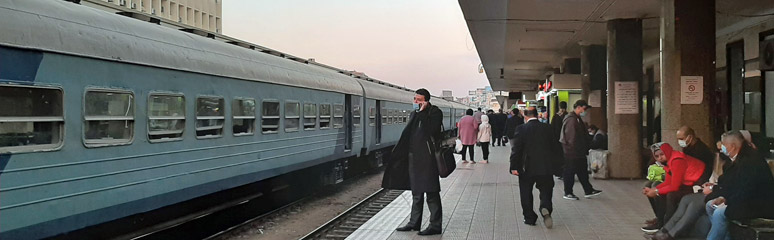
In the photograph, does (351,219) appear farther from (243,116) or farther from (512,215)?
(512,215)

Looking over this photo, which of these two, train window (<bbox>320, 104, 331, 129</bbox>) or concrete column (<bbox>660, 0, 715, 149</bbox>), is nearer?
concrete column (<bbox>660, 0, 715, 149</bbox>)

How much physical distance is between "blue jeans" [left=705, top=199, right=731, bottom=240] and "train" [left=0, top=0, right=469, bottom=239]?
5.92 meters

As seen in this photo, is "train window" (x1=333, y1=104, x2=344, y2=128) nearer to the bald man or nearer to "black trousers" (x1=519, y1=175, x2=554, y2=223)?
"black trousers" (x1=519, y1=175, x2=554, y2=223)

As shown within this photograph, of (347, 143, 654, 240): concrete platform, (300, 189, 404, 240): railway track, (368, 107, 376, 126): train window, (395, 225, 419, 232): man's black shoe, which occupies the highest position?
(368, 107, 376, 126): train window

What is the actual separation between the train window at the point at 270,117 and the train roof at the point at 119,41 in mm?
415

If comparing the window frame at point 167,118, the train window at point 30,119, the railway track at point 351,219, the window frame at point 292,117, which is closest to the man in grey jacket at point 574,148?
the railway track at point 351,219

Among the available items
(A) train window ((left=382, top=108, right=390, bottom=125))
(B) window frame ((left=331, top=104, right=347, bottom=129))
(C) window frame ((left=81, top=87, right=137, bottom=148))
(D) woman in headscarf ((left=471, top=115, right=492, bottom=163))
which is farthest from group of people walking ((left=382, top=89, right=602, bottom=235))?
(A) train window ((left=382, top=108, right=390, bottom=125))

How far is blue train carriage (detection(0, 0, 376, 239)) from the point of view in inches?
220

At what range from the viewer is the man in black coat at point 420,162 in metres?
7.88

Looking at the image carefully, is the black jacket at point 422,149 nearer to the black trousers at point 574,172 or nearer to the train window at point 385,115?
the black trousers at point 574,172

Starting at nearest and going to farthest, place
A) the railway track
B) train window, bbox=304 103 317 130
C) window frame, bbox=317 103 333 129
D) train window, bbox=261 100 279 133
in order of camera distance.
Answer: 1. the railway track
2. train window, bbox=261 100 279 133
3. train window, bbox=304 103 317 130
4. window frame, bbox=317 103 333 129

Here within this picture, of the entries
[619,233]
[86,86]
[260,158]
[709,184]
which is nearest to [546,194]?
[619,233]

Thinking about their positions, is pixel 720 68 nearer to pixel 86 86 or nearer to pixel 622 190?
pixel 622 190

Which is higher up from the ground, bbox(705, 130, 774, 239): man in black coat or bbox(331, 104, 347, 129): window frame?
bbox(331, 104, 347, 129): window frame
